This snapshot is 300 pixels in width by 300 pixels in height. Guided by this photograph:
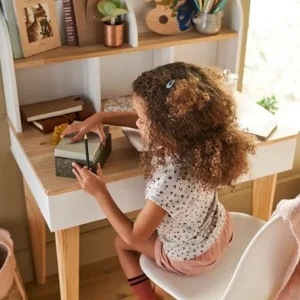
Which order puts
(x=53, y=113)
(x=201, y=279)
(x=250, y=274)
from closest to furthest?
(x=250, y=274), (x=201, y=279), (x=53, y=113)

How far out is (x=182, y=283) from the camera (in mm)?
1349

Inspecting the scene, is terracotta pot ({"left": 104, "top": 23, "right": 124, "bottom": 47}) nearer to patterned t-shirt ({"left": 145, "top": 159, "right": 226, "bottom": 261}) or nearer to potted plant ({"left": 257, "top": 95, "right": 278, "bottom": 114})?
patterned t-shirt ({"left": 145, "top": 159, "right": 226, "bottom": 261})

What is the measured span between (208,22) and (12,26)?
603 mm

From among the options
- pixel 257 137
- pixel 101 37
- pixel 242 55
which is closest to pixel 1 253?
pixel 101 37

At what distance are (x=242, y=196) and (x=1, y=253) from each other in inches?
40.9

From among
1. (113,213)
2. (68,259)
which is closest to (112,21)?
(113,213)

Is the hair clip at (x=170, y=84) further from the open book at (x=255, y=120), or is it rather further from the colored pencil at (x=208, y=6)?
the colored pencil at (x=208, y=6)

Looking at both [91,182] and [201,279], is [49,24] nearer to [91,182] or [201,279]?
[91,182]

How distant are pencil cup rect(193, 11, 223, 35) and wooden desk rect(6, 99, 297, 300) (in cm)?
26

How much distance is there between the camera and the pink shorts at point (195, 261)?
136 cm

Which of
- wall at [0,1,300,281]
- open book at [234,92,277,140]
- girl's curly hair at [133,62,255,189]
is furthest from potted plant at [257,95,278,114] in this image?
girl's curly hair at [133,62,255,189]

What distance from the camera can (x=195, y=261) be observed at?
1364 millimetres

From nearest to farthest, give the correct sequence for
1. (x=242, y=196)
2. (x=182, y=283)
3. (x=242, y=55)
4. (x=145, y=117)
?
(x=145, y=117), (x=182, y=283), (x=242, y=55), (x=242, y=196)

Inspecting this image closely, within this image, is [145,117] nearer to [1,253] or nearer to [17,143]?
[17,143]
